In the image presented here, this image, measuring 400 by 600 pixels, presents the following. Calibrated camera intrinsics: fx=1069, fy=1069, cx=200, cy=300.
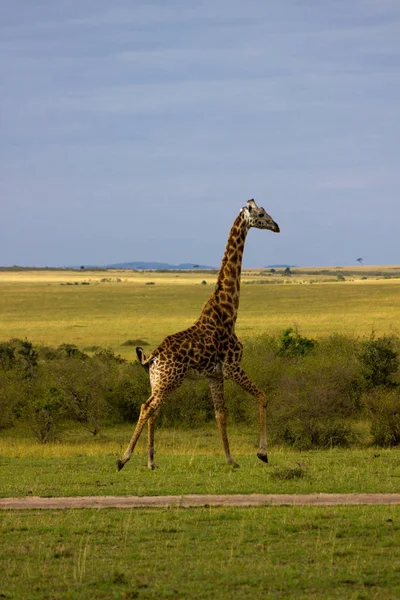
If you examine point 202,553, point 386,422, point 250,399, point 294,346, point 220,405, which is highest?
point 220,405

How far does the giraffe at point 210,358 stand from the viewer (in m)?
15.3

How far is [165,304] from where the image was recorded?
9675 centimetres

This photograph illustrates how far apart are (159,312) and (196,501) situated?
72459mm

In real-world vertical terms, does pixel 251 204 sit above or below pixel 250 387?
above

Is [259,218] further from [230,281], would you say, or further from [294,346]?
[294,346]

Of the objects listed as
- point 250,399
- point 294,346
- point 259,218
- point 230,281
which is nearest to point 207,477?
point 230,281

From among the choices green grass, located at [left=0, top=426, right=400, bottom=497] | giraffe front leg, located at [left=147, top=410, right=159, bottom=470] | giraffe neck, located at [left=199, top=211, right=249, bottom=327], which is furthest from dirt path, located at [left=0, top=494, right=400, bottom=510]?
giraffe neck, located at [left=199, top=211, right=249, bottom=327]

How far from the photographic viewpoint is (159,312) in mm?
85125

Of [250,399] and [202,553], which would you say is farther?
[250,399]

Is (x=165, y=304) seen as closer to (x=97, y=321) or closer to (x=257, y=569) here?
(x=97, y=321)

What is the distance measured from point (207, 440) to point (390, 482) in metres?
10.4

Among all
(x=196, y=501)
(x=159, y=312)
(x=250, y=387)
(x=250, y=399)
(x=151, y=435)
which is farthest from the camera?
(x=159, y=312)

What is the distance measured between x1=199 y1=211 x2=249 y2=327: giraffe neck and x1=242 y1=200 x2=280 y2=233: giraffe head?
0.47 ft

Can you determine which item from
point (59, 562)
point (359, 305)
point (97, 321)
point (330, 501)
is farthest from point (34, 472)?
point (359, 305)
